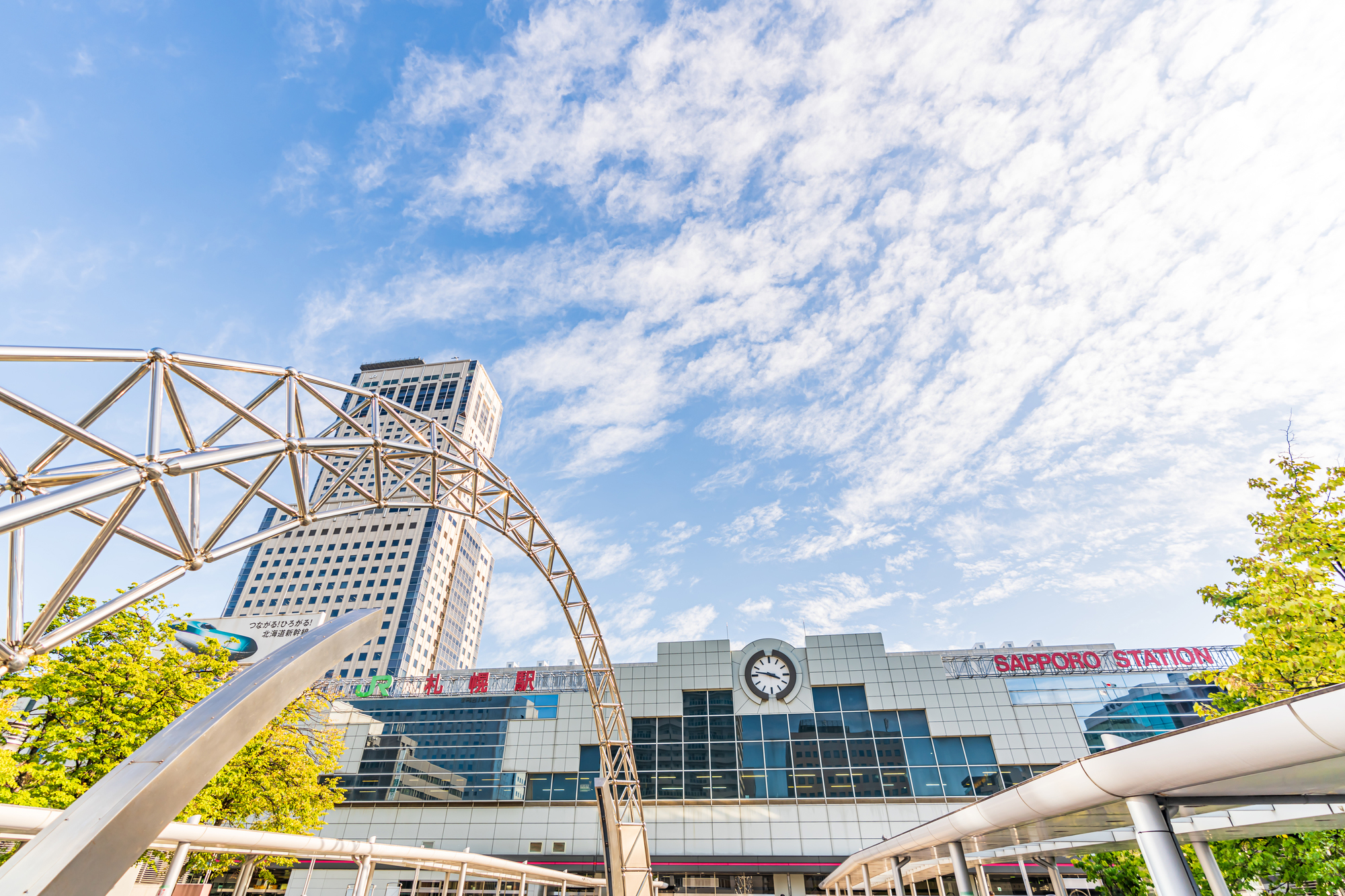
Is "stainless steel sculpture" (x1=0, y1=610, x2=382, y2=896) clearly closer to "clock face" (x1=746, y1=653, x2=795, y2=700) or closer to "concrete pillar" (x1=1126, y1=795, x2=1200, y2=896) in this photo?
"concrete pillar" (x1=1126, y1=795, x2=1200, y2=896)

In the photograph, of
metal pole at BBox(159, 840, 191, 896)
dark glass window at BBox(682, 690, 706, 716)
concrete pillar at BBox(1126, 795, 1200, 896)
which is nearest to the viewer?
concrete pillar at BBox(1126, 795, 1200, 896)

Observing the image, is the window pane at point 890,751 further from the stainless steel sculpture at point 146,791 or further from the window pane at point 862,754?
the stainless steel sculpture at point 146,791

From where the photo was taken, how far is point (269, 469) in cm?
1008

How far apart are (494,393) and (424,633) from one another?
6586 centimetres

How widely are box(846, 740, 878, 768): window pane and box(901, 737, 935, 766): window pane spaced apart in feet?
6.77

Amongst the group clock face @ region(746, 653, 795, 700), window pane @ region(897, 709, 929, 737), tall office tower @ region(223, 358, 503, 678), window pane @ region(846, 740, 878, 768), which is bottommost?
window pane @ region(846, 740, 878, 768)

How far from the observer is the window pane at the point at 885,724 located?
4053 cm

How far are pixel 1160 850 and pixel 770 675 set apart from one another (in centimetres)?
3845

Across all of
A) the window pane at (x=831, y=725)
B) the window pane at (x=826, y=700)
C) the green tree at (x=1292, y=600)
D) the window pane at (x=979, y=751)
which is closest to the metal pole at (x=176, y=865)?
the green tree at (x=1292, y=600)

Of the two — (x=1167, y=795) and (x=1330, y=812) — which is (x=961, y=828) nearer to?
(x=1330, y=812)

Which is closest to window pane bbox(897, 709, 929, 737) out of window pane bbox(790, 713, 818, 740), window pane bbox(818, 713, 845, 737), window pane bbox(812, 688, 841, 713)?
window pane bbox(818, 713, 845, 737)

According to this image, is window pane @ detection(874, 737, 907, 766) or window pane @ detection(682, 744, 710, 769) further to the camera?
window pane @ detection(682, 744, 710, 769)

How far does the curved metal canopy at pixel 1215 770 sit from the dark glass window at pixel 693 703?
35.0 metres

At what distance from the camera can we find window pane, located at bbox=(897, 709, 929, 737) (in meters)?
40.3
